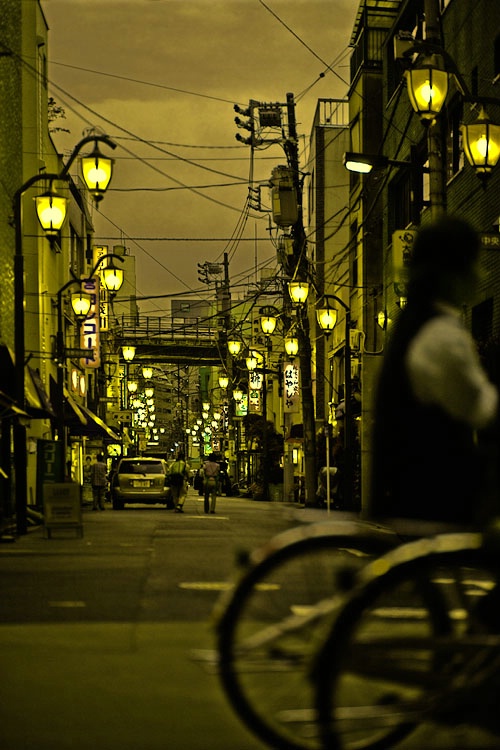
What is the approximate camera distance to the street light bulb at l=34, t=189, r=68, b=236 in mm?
20500

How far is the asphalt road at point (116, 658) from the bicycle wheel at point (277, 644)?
15 centimetres

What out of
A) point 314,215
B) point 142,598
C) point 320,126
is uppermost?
point 320,126

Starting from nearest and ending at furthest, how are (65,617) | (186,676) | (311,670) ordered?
(311,670) < (186,676) < (65,617)

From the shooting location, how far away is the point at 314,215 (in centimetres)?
5409

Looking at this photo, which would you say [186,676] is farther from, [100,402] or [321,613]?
[100,402]

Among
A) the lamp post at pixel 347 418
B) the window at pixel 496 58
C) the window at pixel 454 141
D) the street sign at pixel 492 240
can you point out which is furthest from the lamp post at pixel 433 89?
the lamp post at pixel 347 418

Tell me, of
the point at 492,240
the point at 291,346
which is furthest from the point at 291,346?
the point at 492,240

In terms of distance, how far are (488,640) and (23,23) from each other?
33.3 metres

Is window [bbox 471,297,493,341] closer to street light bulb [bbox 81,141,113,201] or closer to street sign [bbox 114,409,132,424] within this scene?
street light bulb [bbox 81,141,113,201]

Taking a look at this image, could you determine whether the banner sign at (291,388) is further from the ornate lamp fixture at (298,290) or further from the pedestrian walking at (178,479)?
the ornate lamp fixture at (298,290)

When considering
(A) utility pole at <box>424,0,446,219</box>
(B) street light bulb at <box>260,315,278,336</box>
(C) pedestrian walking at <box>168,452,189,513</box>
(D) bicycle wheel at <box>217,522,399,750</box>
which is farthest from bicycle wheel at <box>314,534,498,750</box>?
(B) street light bulb at <box>260,315,278,336</box>

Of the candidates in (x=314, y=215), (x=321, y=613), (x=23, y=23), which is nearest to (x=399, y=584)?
(x=321, y=613)

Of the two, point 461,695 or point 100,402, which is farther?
point 100,402

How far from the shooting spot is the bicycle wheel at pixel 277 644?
408 cm
